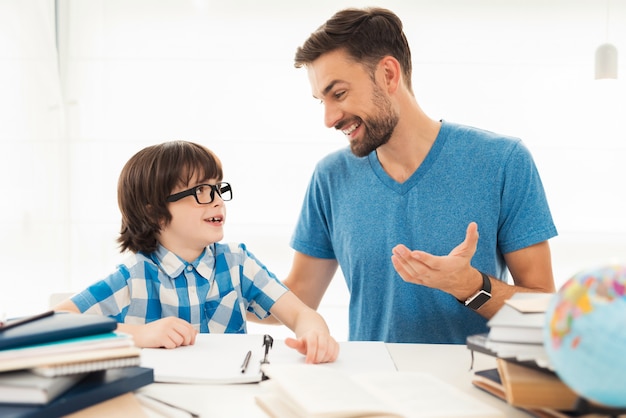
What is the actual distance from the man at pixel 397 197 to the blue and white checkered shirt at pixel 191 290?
0.33 metres

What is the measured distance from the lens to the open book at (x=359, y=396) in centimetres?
80

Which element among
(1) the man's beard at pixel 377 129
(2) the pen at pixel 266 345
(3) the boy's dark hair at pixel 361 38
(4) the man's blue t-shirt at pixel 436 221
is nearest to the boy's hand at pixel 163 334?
(2) the pen at pixel 266 345

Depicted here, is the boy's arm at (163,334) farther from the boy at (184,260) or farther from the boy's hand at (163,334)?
the boy at (184,260)

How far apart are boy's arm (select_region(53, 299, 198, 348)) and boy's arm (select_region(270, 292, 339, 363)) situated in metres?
0.21

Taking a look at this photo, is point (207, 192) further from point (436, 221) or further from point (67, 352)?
point (67, 352)

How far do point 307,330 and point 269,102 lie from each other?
1.95 metres

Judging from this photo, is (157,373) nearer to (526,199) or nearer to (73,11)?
(526,199)

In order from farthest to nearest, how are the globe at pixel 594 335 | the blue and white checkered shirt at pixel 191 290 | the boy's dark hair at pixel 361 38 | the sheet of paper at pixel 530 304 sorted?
the boy's dark hair at pixel 361 38
the blue and white checkered shirt at pixel 191 290
the sheet of paper at pixel 530 304
the globe at pixel 594 335

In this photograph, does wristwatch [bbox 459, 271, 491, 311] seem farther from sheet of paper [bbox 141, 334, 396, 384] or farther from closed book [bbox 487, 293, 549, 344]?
closed book [bbox 487, 293, 549, 344]

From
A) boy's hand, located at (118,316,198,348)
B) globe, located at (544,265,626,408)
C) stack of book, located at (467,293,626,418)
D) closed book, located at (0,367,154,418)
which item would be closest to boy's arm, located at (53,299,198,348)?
boy's hand, located at (118,316,198,348)

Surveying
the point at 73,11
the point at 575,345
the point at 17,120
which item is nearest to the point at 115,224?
the point at 17,120

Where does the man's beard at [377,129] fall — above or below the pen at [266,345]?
above

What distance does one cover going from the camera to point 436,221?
1.74 metres

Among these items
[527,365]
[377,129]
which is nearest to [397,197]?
[377,129]
